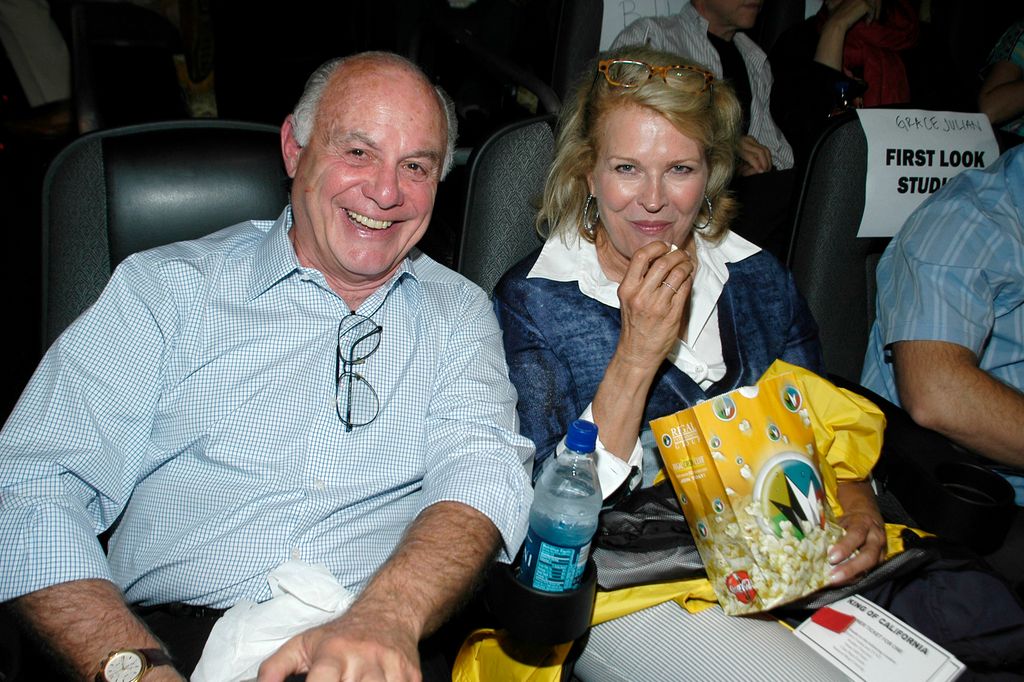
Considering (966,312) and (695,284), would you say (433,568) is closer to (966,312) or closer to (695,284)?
(695,284)

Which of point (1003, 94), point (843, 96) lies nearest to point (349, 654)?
point (843, 96)

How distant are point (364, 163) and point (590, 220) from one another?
0.53 m

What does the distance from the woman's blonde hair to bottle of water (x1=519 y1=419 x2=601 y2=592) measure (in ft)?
1.95

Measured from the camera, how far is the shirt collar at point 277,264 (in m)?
1.45

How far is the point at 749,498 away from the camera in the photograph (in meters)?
1.24

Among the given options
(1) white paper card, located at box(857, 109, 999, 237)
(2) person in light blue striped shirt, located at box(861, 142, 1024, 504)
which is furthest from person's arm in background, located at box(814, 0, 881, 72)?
(2) person in light blue striped shirt, located at box(861, 142, 1024, 504)

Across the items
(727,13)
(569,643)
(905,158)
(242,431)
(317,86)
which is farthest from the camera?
(727,13)

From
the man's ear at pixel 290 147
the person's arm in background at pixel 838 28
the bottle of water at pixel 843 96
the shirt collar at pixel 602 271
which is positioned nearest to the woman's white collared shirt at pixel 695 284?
the shirt collar at pixel 602 271

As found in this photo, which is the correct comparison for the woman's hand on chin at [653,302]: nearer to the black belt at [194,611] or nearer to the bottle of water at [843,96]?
the black belt at [194,611]

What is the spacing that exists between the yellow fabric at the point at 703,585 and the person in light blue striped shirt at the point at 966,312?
272 mm

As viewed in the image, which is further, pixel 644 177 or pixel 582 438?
pixel 644 177

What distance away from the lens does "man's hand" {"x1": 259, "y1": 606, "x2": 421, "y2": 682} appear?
104 cm

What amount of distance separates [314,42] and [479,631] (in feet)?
16.0

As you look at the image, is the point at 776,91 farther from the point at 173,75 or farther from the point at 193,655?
the point at 193,655
